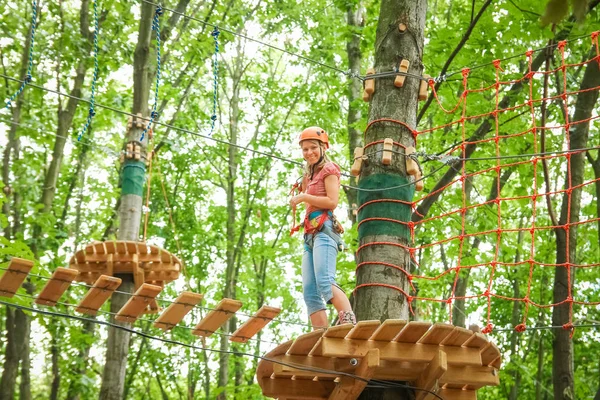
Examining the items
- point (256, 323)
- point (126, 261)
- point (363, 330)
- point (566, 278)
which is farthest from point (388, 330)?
point (566, 278)

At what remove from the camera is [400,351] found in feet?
12.1

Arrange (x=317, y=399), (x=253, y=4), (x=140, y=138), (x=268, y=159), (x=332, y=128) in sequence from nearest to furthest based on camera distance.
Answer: (x=317, y=399), (x=140, y=138), (x=332, y=128), (x=253, y=4), (x=268, y=159)

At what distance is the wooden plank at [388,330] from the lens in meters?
3.51

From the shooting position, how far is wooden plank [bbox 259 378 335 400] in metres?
4.09

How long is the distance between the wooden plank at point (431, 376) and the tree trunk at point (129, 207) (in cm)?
337

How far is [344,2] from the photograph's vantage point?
30.2 ft

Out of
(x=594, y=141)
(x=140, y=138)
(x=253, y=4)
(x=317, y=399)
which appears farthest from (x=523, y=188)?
(x=253, y=4)

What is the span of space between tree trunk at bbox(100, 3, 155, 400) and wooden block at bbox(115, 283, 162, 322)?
8.55ft

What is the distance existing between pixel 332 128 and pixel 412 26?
25.9ft

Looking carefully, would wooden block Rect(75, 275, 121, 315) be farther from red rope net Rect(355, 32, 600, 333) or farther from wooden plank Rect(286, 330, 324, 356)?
red rope net Rect(355, 32, 600, 333)

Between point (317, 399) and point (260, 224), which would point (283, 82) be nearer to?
point (260, 224)

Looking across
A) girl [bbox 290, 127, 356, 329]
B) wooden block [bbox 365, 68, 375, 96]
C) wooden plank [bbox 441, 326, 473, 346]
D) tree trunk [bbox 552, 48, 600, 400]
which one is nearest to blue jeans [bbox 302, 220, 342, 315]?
girl [bbox 290, 127, 356, 329]

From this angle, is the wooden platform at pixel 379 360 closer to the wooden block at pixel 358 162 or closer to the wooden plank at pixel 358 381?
the wooden plank at pixel 358 381

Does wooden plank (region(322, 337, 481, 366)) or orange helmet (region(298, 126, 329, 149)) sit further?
orange helmet (region(298, 126, 329, 149))
